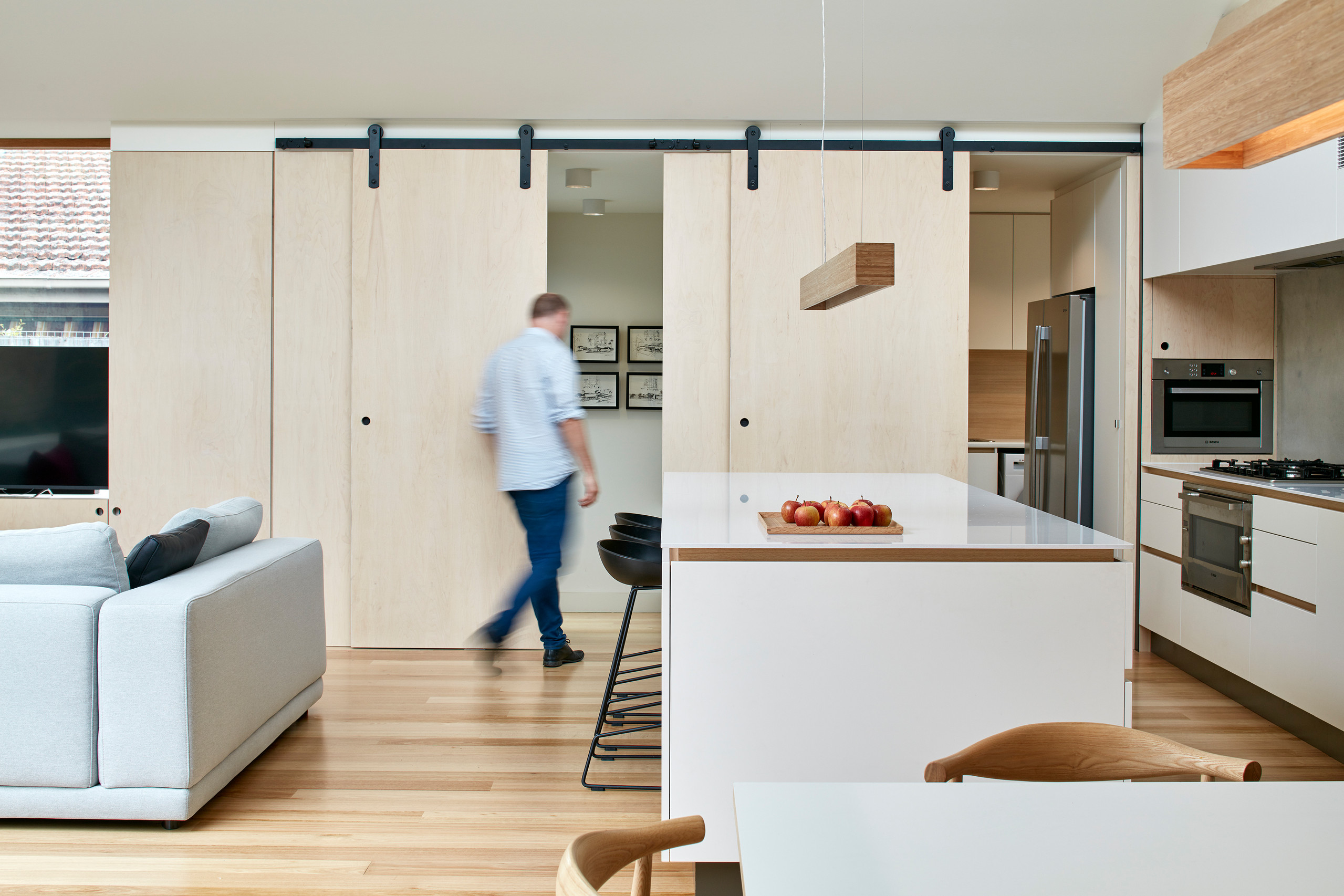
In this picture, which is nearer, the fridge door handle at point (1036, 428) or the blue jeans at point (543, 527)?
the blue jeans at point (543, 527)

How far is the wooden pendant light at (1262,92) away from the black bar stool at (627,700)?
1.65 meters

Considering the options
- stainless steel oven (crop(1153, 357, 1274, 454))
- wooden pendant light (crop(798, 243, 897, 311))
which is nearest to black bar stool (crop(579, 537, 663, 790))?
wooden pendant light (crop(798, 243, 897, 311))

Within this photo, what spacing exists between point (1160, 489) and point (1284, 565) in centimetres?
89

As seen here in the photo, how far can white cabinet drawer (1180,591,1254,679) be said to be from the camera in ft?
10.9

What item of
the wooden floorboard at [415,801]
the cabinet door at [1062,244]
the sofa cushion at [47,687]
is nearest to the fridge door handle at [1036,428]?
the cabinet door at [1062,244]

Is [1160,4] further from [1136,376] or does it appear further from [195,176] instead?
[195,176]

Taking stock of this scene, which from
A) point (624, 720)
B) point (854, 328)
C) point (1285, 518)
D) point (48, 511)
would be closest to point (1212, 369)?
point (1285, 518)

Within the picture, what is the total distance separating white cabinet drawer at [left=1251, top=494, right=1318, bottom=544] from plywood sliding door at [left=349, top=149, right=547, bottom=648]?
9.98 feet

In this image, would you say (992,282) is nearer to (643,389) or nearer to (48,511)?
(643,389)

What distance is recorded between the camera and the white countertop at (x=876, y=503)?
206cm

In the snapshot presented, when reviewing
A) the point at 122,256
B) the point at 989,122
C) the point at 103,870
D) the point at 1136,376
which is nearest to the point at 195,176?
the point at 122,256

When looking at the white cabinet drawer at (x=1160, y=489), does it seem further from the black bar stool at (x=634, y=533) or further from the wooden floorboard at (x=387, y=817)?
the wooden floorboard at (x=387, y=817)

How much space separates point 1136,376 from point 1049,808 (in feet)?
12.1

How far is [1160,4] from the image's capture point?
3.50 m
